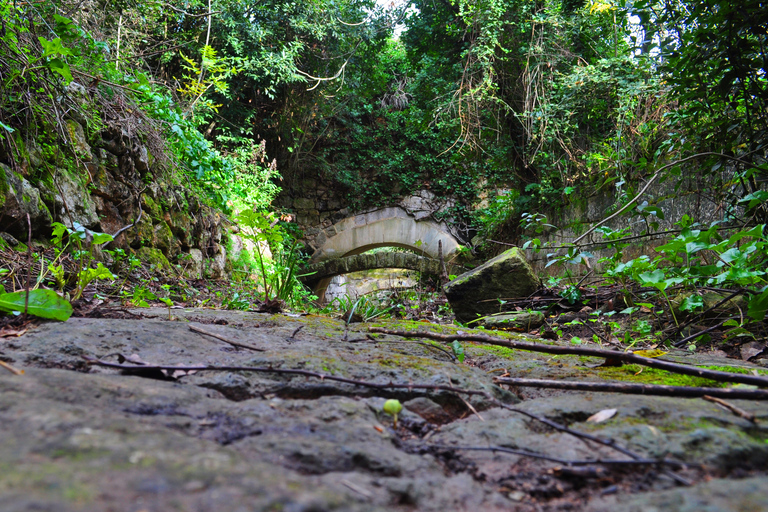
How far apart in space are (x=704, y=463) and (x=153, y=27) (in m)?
6.80

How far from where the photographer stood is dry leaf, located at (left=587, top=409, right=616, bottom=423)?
2.56 ft

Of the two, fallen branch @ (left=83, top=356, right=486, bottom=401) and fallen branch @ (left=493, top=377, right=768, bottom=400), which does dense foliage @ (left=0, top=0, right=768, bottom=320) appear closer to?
fallen branch @ (left=493, top=377, right=768, bottom=400)

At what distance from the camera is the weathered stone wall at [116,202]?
7.47 feet

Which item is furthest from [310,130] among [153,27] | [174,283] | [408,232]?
[174,283]

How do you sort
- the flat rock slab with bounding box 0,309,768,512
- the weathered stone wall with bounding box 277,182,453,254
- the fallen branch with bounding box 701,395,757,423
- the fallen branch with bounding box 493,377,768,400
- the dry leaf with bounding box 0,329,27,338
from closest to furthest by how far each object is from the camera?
the flat rock slab with bounding box 0,309,768,512 < the fallen branch with bounding box 701,395,757,423 < the fallen branch with bounding box 493,377,768,400 < the dry leaf with bounding box 0,329,27,338 < the weathered stone wall with bounding box 277,182,453,254

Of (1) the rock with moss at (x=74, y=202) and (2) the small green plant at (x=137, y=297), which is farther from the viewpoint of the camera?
(1) the rock with moss at (x=74, y=202)

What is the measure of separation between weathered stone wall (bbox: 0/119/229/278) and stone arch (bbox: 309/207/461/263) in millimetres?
4929

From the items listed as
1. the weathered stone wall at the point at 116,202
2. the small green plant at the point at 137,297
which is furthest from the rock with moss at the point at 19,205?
the small green plant at the point at 137,297

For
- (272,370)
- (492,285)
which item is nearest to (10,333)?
(272,370)

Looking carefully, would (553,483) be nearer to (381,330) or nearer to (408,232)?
(381,330)

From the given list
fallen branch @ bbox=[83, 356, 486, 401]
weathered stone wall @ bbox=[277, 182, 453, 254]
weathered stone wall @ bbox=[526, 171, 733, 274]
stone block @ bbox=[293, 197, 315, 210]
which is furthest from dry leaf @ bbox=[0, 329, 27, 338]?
stone block @ bbox=[293, 197, 315, 210]

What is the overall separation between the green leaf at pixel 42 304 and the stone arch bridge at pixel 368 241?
8226mm

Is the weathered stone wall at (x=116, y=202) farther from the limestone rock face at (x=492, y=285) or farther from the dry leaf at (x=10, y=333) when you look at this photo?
the limestone rock face at (x=492, y=285)

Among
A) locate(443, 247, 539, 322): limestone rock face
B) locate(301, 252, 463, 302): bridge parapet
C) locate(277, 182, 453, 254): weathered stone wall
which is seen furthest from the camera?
locate(277, 182, 453, 254): weathered stone wall
